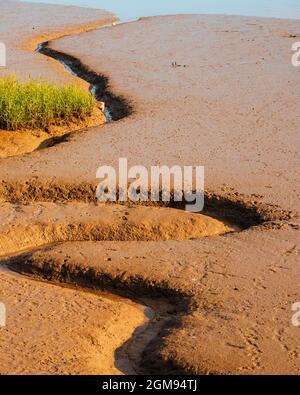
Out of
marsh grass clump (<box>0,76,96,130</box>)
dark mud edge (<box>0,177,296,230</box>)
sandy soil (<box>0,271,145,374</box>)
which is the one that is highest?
marsh grass clump (<box>0,76,96,130</box>)

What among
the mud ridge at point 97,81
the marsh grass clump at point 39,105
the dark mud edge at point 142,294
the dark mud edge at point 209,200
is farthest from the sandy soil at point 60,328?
the mud ridge at point 97,81

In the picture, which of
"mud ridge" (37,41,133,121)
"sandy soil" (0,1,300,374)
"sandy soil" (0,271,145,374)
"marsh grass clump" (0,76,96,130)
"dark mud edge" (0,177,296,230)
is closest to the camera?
"sandy soil" (0,271,145,374)

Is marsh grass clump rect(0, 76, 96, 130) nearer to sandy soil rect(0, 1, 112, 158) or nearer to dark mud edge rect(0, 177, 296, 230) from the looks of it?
sandy soil rect(0, 1, 112, 158)

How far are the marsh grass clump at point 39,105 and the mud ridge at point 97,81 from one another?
1.65 feet

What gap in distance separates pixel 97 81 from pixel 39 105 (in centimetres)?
300

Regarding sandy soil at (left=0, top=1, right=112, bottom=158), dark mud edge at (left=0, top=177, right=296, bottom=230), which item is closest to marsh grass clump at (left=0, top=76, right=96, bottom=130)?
sandy soil at (left=0, top=1, right=112, bottom=158)

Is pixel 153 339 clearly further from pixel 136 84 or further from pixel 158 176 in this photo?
pixel 136 84

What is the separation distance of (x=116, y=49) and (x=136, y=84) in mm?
3448

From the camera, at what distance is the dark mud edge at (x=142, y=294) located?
403 cm

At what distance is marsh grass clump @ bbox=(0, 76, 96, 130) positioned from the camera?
830 centimetres

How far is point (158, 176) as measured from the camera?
263 inches

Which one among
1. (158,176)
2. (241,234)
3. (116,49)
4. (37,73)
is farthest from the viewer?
(116,49)

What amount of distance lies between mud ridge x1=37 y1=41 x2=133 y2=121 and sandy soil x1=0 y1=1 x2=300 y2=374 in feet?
0.59
